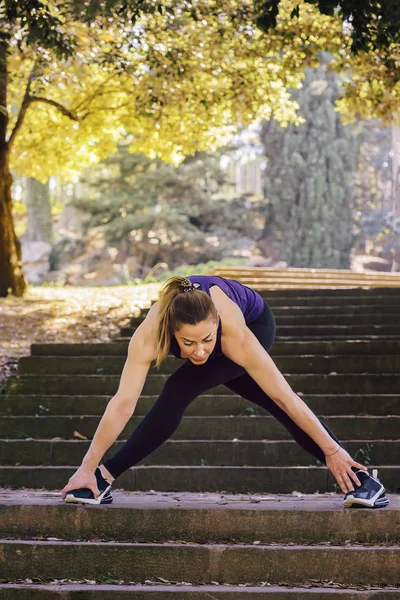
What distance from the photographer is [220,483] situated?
654 cm

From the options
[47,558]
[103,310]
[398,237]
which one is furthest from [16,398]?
[398,237]

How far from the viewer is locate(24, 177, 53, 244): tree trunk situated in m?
31.8

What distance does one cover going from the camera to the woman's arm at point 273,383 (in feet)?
13.3

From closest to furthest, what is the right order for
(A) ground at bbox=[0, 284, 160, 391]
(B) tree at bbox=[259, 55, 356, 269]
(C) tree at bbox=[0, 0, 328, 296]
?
(A) ground at bbox=[0, 284, 160, 391]
(C) tree at bbox=[0, 0, 328, 296]
(B) tree at bbox=[259, 55, 356, 269]

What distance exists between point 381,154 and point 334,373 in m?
28.8

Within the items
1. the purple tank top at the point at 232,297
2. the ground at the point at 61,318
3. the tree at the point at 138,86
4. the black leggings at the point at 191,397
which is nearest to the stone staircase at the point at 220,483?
the black leggings at the point at 191,397

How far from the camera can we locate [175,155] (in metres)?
15.9

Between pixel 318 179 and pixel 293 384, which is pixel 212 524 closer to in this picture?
pixel 293 384

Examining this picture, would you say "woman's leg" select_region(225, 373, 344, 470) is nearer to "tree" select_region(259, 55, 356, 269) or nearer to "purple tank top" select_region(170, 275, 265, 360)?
"purple tank top" select_region(170, 275, 265, 360)

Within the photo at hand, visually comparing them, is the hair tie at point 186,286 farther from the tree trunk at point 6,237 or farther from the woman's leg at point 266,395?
the tree trunk at point 6,237

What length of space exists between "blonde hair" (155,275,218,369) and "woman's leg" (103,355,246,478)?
Result: 0.29m

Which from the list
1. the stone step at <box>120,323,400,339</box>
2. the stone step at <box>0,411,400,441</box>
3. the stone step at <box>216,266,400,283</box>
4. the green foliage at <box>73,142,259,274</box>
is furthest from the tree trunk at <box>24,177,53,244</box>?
the stone step at <box>0,411,400,441</box>

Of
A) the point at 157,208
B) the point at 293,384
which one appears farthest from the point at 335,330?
the point at 157,208

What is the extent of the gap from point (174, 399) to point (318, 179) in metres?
24.5
